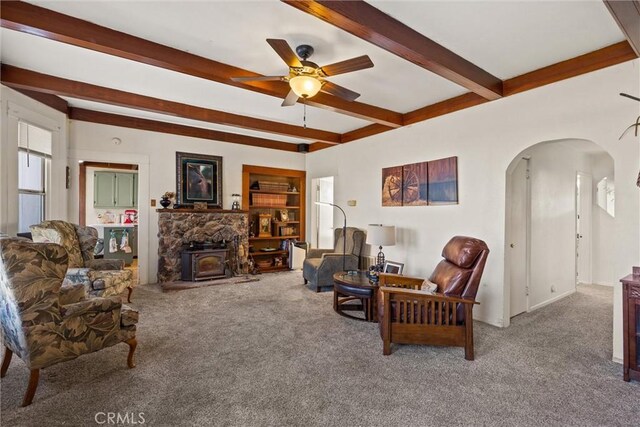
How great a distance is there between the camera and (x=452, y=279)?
2895 millimetres

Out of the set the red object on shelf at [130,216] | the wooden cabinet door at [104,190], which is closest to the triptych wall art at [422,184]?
the red object on shelf at [130,216]

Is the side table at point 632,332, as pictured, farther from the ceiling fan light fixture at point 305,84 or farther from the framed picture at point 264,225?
the framed picture at point 264,225

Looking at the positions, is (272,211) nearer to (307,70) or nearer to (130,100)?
(130,100)

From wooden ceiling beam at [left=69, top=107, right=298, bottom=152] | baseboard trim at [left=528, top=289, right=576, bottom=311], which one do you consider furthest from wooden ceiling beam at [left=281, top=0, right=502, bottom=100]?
wooden ceiling beam at [left=69, top=107, right=298, bottom=152]

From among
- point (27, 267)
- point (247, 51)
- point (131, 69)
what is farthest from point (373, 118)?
point (27, 267)

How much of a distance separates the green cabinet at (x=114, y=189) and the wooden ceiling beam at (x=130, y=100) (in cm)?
449

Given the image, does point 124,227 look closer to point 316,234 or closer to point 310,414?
point 316,234

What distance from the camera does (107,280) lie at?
12.5 ft

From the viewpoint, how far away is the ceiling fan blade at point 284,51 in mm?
2250

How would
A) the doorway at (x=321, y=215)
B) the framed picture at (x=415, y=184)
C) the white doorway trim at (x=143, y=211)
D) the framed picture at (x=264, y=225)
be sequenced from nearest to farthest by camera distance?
the framed picture at (x=415, y=184) → the white doorway trim at (x=143, y=211) → the framed picture at (x=264, y=225) → the doorway at (x=321, y=215)

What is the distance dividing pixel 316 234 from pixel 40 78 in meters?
5.11

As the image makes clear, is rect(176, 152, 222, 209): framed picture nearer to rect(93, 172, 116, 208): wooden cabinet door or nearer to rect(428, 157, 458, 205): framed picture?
rect(93, 172, 116, 208): wooden cabinet door
